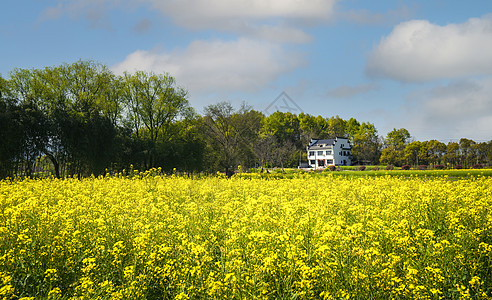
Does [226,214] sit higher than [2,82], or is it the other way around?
[2,82]

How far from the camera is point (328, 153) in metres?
76.0

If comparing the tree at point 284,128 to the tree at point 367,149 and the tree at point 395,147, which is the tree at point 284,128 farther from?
the tree at point 395,147

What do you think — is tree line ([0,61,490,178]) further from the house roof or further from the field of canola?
the house roof

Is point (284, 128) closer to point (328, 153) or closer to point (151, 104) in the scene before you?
point (328, 153)

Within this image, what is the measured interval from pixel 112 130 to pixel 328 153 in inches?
2276

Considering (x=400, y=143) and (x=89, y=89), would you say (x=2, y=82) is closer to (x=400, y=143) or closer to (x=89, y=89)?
(x=89, y=89)

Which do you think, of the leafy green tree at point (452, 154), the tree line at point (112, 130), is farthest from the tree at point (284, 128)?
the leafy green tree at point (452, 154)

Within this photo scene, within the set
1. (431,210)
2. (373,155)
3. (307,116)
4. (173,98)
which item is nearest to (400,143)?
(373,155)

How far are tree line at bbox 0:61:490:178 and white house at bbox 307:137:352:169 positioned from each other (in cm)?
1970

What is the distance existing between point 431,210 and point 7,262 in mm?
8159

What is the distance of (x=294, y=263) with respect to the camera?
4.02 metres

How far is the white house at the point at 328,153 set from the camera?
75.9 metres

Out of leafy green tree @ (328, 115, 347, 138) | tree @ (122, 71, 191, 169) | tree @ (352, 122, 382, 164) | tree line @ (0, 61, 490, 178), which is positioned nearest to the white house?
tree @ (352, 122, 382, 164)

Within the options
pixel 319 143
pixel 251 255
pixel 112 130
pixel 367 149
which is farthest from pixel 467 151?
pixel 251 255
